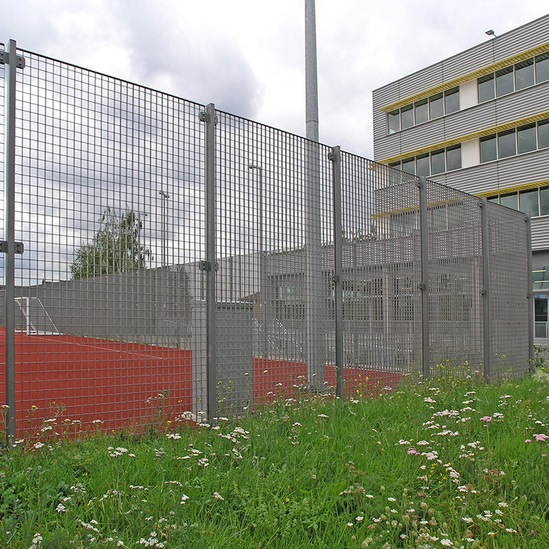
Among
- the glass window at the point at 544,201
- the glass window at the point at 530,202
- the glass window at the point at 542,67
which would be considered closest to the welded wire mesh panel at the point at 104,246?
the glass window at the point at 544,201

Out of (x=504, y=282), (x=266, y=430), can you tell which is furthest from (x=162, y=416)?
(x=504, y=282)

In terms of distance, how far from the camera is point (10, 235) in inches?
174

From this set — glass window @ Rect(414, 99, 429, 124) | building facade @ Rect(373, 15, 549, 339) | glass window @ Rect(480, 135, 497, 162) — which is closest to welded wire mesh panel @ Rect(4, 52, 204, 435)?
building facade @ Rect(373, 15, 549, 339)

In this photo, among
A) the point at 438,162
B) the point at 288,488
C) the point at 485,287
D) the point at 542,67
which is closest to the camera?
the point at 288,488

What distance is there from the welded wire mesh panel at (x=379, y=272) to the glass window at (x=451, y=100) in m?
26.1

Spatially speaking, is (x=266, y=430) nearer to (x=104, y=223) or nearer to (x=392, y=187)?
(x=104, y=223)

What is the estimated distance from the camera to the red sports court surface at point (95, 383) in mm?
4465

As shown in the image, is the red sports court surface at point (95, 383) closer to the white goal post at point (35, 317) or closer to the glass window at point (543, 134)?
the white goal post at point (35, 317)

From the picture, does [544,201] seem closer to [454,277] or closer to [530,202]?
[530,202]

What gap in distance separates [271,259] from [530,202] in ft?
84.9

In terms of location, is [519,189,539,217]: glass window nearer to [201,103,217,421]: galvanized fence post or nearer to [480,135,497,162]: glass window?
[480,135,497,162]: glass window

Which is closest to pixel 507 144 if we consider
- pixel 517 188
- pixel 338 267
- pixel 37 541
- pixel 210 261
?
pixel 517 188

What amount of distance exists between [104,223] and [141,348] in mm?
1131

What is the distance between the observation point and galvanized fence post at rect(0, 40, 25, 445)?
4.35 m
